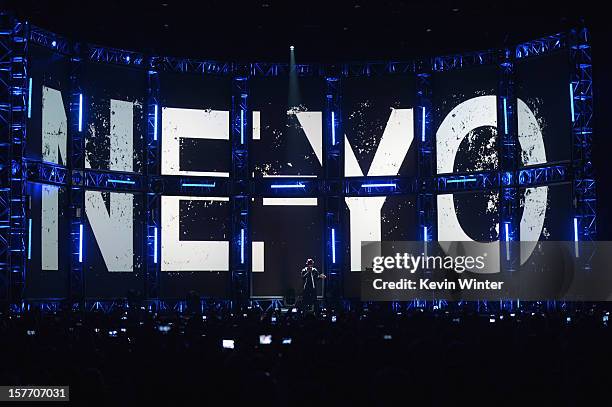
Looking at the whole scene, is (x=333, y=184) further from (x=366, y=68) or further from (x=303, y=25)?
(x=303, y=25)

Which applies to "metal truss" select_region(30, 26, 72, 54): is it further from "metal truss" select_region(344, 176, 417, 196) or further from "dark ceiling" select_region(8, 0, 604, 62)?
"metal truss" select_region(344, 176, 417, 196)

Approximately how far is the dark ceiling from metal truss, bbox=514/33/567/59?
457 millimetres

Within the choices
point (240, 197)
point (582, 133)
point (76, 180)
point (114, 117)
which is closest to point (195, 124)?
point (114, 117)

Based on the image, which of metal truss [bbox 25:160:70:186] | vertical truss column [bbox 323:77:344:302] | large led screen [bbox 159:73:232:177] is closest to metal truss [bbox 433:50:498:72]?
vertical truss column [bbox 323:77:344:302]

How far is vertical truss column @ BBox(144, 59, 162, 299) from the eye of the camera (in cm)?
3259

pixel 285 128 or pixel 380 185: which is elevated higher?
pixel 285 128

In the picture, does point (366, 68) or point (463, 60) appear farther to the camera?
point (366, 68)

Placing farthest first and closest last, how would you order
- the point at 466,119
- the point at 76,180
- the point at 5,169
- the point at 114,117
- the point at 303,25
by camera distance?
1. the point at 466,119
2. the point at 114,117
3. the point at 303,25
4. the point at 76,180
5. the point at 5,169

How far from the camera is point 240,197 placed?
33.9 metres

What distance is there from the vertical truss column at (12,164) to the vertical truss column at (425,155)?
49.7ft

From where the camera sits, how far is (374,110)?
1353 inches

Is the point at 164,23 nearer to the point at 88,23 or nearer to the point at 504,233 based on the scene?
the point at 88,23

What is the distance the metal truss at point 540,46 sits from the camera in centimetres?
3048

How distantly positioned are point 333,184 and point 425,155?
3895 millimetres
